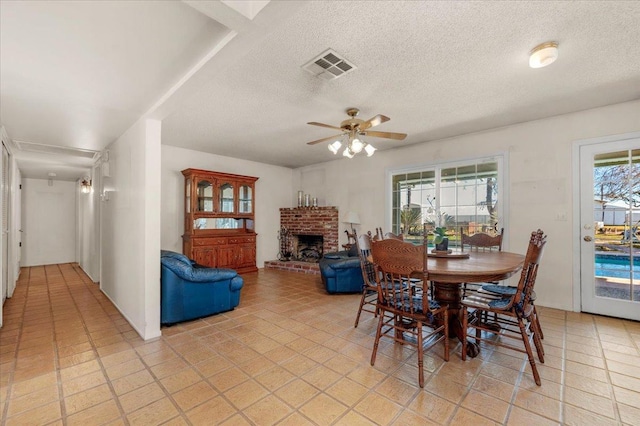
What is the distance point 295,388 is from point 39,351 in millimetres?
2380

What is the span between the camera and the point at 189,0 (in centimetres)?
127

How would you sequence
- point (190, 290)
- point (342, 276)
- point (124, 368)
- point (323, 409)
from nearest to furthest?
1. point (323, 409)
2. point (124, 368)
3. point (190, 290)
4. point (342, 276)

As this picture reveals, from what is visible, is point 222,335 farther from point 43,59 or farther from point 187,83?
point 43,59

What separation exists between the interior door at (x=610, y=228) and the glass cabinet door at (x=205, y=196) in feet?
18.5

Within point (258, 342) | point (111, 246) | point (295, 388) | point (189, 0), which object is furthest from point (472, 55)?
point (111, 246)

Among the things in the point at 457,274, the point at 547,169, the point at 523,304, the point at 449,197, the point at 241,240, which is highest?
the point at 547,169

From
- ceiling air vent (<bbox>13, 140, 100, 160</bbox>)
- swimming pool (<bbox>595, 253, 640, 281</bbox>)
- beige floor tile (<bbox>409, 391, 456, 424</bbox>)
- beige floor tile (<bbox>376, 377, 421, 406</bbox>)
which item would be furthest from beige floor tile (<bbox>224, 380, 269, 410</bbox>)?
ceiling air vent (<bbox>13, 140, 100, 160</bbox>)

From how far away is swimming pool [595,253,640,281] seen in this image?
10.5 ft

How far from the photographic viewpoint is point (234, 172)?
20.1 feet

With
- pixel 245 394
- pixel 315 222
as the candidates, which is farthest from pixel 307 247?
pixel 245 394

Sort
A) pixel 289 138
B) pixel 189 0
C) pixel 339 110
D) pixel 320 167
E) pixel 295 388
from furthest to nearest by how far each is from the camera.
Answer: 1. pixel 320 167
2. pixel 289 138
3. pixel 339 110
4. pixel 295 388
5. pixel 189 0

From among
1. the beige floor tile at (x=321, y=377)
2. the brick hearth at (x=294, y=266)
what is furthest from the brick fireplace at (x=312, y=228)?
the beige floor tile at (x=321, y=377)

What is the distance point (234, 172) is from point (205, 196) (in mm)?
1003

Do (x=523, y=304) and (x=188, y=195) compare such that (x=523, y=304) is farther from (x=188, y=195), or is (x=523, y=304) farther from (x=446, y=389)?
(x=188, y=195)
